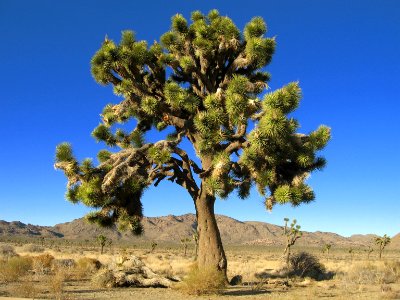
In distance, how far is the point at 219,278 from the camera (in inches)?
467

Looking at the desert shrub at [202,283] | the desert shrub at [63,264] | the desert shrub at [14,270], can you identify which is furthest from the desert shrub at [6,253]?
the desert shrub at [202,283]

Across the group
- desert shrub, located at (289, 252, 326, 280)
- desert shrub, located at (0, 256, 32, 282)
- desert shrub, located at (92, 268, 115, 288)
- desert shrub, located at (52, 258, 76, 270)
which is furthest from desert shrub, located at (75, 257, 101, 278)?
desert shrub, located at (289, 252, 326, 280)

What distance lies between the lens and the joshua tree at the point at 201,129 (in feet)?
38.8

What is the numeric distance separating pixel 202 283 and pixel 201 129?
385 cm

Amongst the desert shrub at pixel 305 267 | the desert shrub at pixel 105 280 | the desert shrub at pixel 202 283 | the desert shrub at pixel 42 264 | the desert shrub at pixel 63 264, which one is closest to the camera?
the desert shrub at pixel 202 283

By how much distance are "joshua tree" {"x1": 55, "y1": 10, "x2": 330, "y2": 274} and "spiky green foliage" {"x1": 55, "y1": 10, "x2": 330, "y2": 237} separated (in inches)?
1.1

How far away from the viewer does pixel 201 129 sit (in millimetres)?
12117

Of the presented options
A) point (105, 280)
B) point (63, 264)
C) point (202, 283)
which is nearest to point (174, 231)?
point (63, 264)

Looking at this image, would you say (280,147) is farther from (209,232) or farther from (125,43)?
(125,43)

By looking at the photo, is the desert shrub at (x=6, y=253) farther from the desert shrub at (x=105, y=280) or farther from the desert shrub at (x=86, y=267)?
the desert shrub at (x=105, y=280)

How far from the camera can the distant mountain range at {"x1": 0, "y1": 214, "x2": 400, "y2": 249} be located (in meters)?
136

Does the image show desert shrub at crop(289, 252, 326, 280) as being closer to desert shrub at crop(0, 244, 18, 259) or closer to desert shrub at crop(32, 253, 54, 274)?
desert shrub at crop(32, 253, 54, 274)

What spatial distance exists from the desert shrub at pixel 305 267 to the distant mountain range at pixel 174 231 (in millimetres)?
112862

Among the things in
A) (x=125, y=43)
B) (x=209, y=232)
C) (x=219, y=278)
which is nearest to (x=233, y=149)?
(x=209, y=232)
